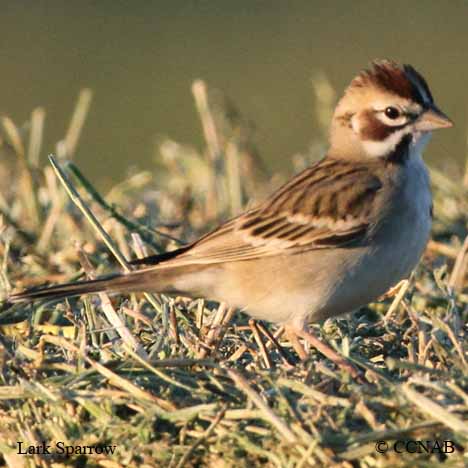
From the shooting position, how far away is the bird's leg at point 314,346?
5156mm

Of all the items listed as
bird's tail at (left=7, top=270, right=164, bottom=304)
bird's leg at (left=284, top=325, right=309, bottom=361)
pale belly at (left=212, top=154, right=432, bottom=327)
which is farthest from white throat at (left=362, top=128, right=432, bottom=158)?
bird's tail at (left=7, top=270, right=164, bottom=304)

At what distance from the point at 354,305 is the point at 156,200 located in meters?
2.87

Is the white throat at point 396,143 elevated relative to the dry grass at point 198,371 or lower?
elevated

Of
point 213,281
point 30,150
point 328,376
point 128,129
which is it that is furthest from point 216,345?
point 128,129

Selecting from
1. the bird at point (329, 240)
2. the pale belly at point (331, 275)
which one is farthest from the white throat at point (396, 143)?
the pale belly at point (331, 275)

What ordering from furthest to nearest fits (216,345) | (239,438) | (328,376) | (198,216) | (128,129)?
(128,129)
(198,216)
(216,345)
(328,376)
(239,438)

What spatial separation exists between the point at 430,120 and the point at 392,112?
0.18m

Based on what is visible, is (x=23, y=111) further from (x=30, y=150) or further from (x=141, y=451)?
(x=141, y=451)

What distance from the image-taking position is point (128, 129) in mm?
15984

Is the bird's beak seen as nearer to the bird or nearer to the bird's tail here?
the bird

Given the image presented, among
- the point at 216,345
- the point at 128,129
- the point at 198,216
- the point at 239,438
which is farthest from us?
the point at 128,129

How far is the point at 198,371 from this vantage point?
503 centimetres

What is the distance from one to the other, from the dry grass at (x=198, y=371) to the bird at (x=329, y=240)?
0.42 ft

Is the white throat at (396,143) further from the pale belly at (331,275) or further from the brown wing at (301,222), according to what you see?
the pale belly at (331,275)
